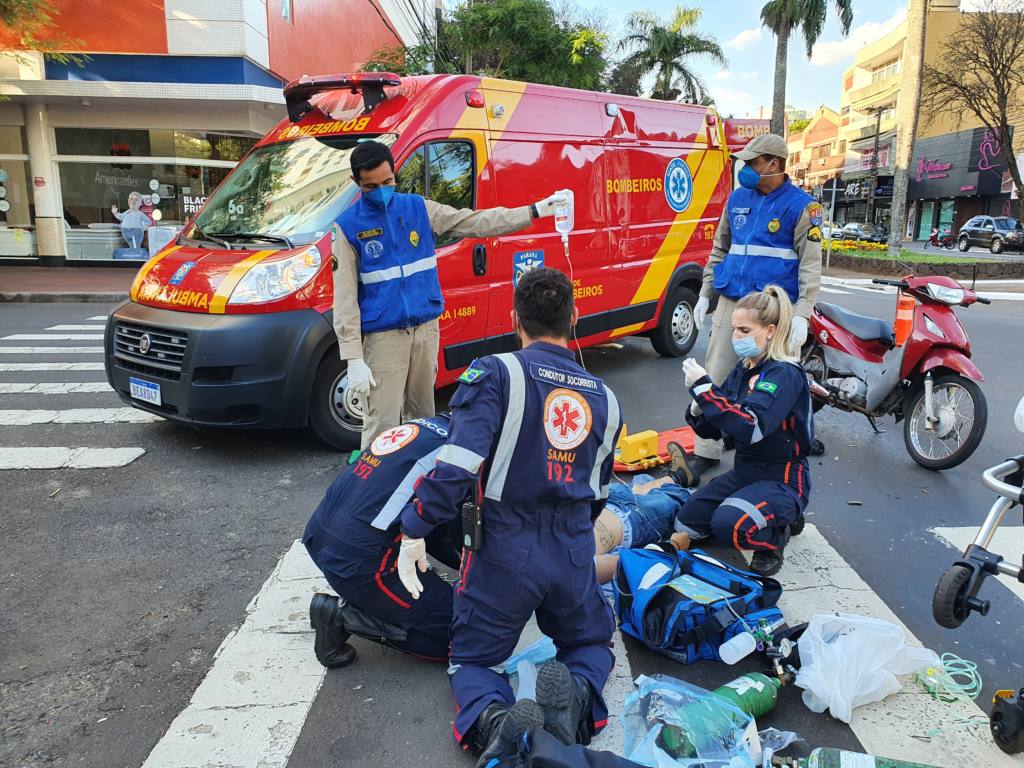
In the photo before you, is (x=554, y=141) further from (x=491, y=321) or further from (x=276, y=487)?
(x=276, y=487)

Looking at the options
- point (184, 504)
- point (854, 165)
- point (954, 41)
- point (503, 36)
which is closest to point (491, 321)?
point (184, 504)

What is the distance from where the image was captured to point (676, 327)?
8586 mm

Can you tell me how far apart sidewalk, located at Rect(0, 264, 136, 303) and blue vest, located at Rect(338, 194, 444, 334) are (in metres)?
11.5

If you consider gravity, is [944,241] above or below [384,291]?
below

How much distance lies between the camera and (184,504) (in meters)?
4.63

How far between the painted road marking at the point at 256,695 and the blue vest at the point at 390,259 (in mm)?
1561

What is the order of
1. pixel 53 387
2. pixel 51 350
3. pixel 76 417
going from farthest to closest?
pixel 51 350
pixel 53 387
pixel 76 417

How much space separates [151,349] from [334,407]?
1.31 m

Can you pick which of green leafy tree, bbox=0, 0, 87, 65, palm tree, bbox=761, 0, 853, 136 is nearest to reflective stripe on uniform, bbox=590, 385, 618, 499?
green leafy tree, bbox=0, 0, 87, 65

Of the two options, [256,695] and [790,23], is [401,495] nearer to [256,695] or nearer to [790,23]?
[256,695]

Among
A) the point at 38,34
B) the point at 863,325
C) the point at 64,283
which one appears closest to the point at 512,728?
the point at 863,325

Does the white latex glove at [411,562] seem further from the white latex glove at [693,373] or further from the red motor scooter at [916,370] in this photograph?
the red motor scooter at [916,370]

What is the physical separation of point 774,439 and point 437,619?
6.36ft

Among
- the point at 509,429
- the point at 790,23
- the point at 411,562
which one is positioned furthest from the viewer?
the point at 790,23
